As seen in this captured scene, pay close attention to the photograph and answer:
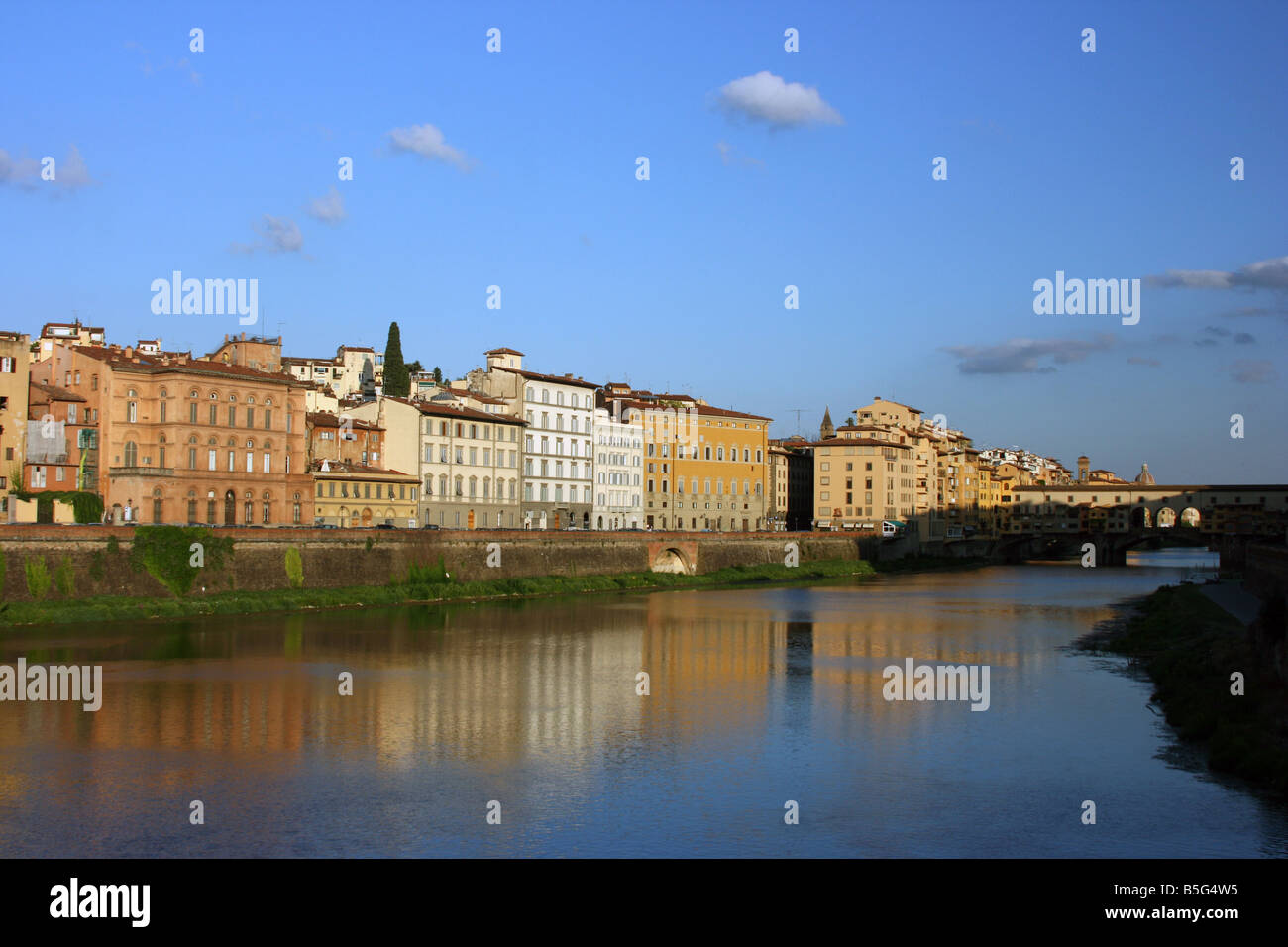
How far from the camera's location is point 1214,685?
2831 centimetres

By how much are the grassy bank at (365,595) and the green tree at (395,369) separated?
29769mm

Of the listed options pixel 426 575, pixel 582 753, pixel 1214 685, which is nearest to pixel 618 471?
pixel 426 575

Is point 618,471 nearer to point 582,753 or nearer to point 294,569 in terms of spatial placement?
point 294,569

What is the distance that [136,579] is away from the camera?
145 feet

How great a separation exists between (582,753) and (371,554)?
1202 inches

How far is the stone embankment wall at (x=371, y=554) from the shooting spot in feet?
139

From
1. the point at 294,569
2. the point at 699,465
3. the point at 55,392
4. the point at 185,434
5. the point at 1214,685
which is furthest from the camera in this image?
the point at 699,465

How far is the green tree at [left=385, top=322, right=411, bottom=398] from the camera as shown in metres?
90.2

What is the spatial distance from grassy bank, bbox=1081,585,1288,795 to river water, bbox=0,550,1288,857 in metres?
0.74

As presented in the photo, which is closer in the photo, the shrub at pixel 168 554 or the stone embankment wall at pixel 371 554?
the stone embankment wall at pixel 371 554

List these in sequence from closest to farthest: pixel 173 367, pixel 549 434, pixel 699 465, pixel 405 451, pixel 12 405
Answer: pixel 12 405
pixel 173 367
pixel 405 451
pixel 549 434
pixel 699 465

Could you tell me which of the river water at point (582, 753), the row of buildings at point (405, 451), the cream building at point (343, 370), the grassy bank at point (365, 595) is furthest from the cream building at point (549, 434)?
the river water at point (582, 753)

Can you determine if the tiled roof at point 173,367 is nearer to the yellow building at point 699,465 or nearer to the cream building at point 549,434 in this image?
the cream building at point 549,434
